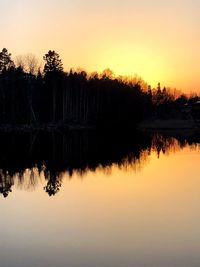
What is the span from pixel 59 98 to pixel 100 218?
75.0m

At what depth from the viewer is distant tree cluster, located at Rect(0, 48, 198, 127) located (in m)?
81.4

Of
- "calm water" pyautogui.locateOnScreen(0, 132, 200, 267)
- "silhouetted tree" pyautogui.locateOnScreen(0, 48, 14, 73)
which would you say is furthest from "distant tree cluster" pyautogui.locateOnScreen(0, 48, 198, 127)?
"calm water" pyautogui.locateOnScreen(0, 132, 200, 267)

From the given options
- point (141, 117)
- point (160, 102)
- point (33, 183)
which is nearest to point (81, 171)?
point (33, 183)

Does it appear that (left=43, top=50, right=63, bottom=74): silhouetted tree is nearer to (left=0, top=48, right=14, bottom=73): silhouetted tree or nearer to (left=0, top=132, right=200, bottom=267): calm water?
(left=0, top=48, right=14, bottom=73): silhouetted tree

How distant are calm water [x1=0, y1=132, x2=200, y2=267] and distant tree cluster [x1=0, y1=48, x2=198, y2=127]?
5809 centimetres

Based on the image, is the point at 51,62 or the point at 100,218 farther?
the point at 51,62

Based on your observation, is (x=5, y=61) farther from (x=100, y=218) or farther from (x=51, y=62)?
(x=100, y=218)

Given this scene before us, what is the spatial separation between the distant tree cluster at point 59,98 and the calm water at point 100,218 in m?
58.1

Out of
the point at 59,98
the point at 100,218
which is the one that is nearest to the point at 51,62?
the point at 59,98

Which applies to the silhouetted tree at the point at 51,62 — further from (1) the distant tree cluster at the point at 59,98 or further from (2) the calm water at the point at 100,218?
(2) the calm water at the point at 100,218

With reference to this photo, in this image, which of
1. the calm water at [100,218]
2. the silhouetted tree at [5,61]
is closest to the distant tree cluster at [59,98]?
the silhouetted tree at [5,61]

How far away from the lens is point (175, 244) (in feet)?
34.6

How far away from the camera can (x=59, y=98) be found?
87125mm

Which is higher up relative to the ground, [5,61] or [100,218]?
[5,61]
